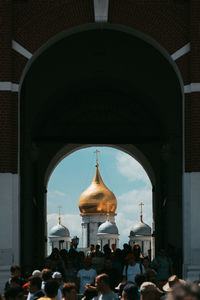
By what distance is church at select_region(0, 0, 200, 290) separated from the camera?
18.9 metres

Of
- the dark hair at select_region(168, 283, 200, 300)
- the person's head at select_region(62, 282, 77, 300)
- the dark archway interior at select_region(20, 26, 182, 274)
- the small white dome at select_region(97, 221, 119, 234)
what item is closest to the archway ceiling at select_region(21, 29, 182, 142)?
the dark archway interior at select_region(20, 26, 182, 274)

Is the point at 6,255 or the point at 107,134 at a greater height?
the point at 107,134

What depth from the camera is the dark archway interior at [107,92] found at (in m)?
24.0

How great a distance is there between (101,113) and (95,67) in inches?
210

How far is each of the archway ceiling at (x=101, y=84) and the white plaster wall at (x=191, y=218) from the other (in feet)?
18.9

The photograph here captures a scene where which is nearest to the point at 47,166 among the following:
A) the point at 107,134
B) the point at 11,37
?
the point at 107,134

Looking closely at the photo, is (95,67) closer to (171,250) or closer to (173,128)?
(173,128)

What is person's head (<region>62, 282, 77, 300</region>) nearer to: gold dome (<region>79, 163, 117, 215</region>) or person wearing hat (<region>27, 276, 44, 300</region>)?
person wearing hat (<region>27, 276, 44, 300</region>)

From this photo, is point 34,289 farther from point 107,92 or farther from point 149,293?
point 107,92

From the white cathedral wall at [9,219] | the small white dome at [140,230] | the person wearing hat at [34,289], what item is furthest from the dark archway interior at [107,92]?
the small white dome at [140,230]

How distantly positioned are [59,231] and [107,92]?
5135 centimetres

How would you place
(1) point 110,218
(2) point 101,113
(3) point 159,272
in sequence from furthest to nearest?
(1) point 110,218, (2) point 101,113, (3) point 159,272

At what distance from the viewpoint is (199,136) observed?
18859 mm

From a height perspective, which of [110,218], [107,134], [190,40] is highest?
[190,40]
